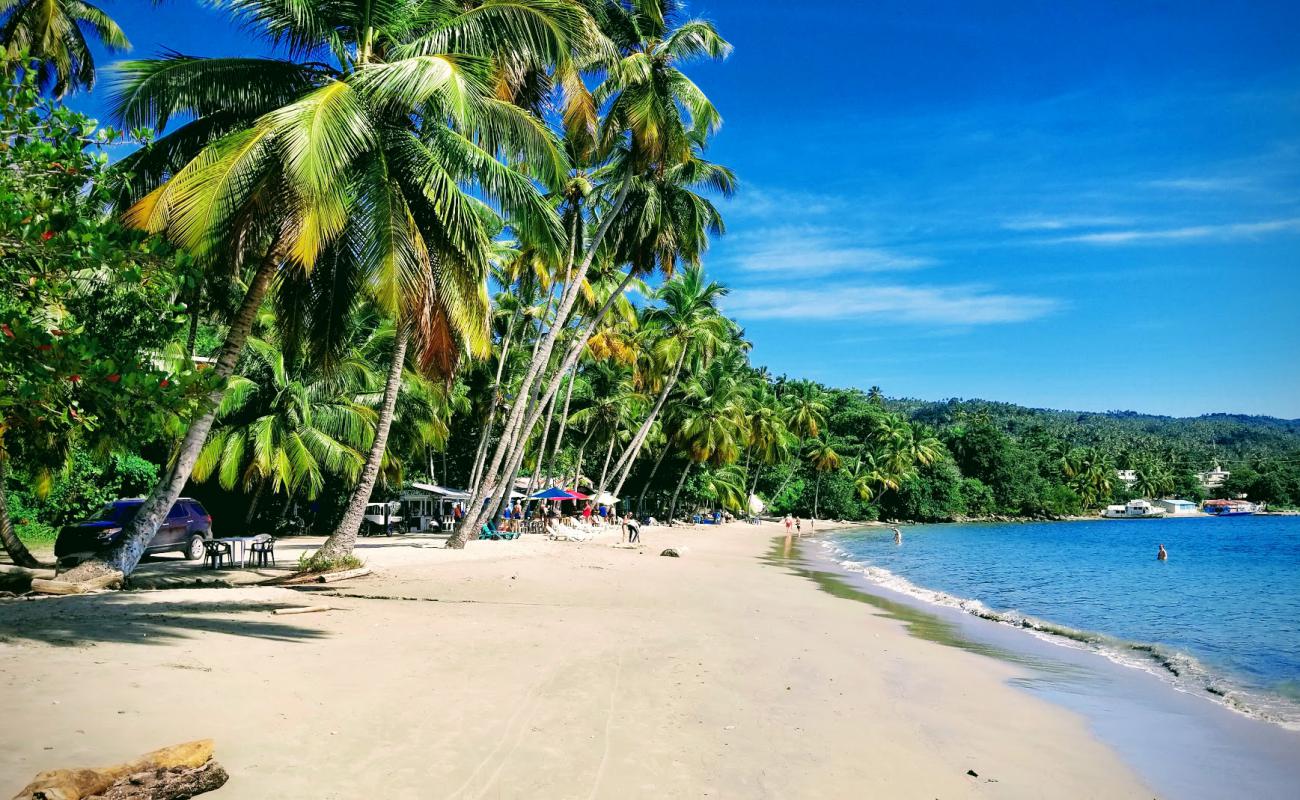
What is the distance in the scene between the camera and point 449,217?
36.0 ft

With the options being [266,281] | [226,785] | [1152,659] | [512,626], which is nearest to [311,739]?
[226,785]

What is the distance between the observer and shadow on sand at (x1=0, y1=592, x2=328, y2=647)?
7.22 metres

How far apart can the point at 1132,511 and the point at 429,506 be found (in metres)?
107

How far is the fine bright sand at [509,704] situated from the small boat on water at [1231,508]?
133 m

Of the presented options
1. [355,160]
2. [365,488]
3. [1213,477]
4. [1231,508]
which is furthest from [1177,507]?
[355,160]

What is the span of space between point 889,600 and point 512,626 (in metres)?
11.1

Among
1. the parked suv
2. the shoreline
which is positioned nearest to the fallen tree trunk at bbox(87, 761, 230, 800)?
the shoreline

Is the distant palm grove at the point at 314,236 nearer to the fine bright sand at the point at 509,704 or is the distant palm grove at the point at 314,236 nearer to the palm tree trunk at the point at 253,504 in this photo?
the palm tree trunk at the point at 253,504

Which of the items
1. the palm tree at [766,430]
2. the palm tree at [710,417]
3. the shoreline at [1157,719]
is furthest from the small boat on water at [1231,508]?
the shoreline at [1157,719]

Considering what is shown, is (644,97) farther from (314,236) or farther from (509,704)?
(509,704)

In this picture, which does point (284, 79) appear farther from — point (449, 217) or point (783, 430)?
point (783, 430)

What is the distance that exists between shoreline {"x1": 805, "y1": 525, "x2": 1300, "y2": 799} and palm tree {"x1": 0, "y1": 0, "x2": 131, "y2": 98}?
18.3 meters

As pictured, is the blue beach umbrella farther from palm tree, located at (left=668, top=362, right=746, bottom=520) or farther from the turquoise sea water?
palm tree, located at (left=668, top=362, right=746, bottom=520)

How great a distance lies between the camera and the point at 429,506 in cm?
3375
